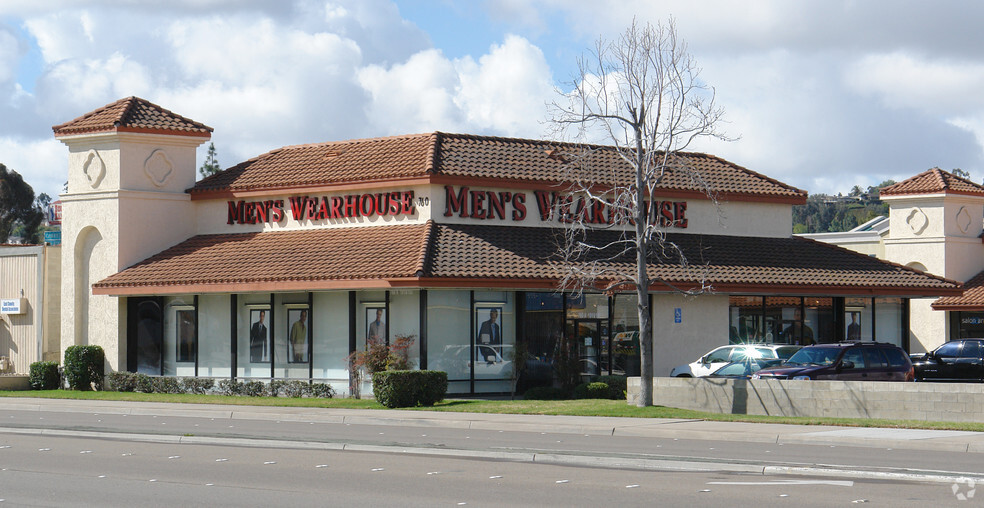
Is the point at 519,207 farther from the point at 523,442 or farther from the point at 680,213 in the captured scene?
the point at 523,442

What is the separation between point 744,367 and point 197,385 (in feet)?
53.0

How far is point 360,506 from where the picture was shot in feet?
41.4

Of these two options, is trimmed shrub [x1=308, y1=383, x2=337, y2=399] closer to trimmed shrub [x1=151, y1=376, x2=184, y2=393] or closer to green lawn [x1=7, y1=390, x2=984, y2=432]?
green lawn [x1=7, y1=390, x2=984, y2=432]

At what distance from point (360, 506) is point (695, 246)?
994 inches

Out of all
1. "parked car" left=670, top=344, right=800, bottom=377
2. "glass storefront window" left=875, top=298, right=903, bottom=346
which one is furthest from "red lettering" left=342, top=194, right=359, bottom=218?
"glass storefront window" left=875, top=298, right=903, bottom=346

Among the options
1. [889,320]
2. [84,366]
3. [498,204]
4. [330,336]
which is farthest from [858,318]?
[84,366]

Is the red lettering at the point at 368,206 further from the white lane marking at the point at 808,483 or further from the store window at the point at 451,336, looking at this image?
the white lane marking at the point at 808,483

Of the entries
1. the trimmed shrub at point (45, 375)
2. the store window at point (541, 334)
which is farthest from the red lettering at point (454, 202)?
the trimmed shrub at point (45, 375)

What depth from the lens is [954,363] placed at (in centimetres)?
3444

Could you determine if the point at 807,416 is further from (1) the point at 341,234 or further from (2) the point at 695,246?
(1) the point at 341,234

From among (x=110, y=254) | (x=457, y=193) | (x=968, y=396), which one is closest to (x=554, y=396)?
(x=457, y=193)

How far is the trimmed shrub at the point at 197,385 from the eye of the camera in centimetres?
3462

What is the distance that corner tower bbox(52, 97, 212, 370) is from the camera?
1443 inches

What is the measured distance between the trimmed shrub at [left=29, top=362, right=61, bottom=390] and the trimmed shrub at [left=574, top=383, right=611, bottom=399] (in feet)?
57.4
